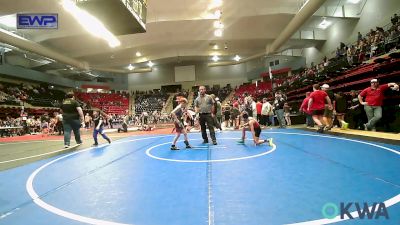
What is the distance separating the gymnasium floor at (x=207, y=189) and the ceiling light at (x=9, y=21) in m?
18.8

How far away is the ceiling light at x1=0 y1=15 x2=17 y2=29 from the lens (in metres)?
19.0

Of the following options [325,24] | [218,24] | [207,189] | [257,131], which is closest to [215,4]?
[218,24]

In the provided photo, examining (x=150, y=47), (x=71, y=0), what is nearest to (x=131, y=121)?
(x=150, y=47)

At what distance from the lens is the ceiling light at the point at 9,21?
1897 cm

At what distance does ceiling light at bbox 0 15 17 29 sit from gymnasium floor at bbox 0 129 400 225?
61.7 ft

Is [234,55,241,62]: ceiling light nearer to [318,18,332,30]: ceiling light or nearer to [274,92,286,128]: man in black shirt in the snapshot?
[318,18,332,30]: ceiling light

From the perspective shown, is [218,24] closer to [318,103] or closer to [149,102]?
[318,103]

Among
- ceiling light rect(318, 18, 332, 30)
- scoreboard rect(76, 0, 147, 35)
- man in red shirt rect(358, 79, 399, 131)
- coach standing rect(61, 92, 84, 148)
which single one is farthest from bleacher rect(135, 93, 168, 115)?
man in red shirt rect(358, 79, 399, 131)

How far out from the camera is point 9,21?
64.7 feet

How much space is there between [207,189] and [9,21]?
23.3 m

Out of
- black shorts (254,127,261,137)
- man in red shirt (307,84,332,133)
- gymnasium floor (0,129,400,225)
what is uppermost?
man in red shirt (307,84,332,133)

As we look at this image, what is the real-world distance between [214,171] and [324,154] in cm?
252

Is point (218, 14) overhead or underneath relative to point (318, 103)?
overhead

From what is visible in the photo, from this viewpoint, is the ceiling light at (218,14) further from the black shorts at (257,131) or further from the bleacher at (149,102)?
the bleacher at (149,102)
